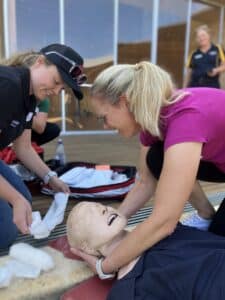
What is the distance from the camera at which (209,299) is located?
4.17ft

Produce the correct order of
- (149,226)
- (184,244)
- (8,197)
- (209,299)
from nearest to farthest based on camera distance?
(209,299)
(149,226)
(184,244)
(8,197)

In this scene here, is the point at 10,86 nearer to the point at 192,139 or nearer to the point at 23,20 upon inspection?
the point at 192,139

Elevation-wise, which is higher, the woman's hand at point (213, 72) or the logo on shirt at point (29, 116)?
the logo on shirt at point (29, 116)

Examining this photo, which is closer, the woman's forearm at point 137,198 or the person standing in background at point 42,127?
the woman's forearm at point 137,198

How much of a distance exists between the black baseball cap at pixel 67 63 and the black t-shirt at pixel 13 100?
0.47 feet

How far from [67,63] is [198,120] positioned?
0.74 metres

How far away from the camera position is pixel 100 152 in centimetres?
468

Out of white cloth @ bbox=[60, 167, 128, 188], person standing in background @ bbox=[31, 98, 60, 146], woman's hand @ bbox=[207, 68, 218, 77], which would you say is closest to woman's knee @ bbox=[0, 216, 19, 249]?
white cloth @ bbox=[60, 167, 128, 188]

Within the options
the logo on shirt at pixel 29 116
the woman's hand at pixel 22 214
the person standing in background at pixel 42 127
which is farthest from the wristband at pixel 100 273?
the person standing in background at pixel 42 127

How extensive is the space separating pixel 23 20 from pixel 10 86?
4575 mm

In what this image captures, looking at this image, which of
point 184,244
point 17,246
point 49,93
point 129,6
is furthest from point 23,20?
point 184,244

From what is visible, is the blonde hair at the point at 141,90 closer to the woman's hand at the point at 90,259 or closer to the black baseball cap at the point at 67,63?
the black baseball cap at the point at 67,63

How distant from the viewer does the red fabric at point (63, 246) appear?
181cm

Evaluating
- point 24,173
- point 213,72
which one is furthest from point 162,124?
point 213,72
